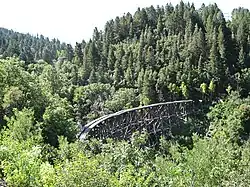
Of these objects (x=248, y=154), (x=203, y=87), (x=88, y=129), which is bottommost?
(x=248, y=154)

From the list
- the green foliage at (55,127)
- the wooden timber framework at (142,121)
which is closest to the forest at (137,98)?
the green foliage at (55,127)

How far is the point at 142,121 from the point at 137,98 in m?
11.1

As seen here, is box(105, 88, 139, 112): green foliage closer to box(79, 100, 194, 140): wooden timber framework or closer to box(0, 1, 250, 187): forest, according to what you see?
box(0, 1, 250, 187): forest

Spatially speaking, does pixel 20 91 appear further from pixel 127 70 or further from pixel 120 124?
pixel 127 70

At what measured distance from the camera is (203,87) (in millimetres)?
56969

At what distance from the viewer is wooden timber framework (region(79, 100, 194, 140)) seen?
41.9 meters

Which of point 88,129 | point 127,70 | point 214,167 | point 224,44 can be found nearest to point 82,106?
point 127,70

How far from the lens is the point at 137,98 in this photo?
194 feet

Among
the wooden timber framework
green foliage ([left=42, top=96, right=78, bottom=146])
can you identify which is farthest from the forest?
the wooden timber framework

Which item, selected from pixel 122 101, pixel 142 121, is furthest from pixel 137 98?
pixel 142 121

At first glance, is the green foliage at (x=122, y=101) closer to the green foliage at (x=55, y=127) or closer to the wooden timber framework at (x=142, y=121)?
the wooden timber framework at (x=142, y=121)

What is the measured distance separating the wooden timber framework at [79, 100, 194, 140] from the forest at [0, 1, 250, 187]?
1.79 meters

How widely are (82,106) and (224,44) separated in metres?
24.9

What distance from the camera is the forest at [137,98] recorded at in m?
22.4
